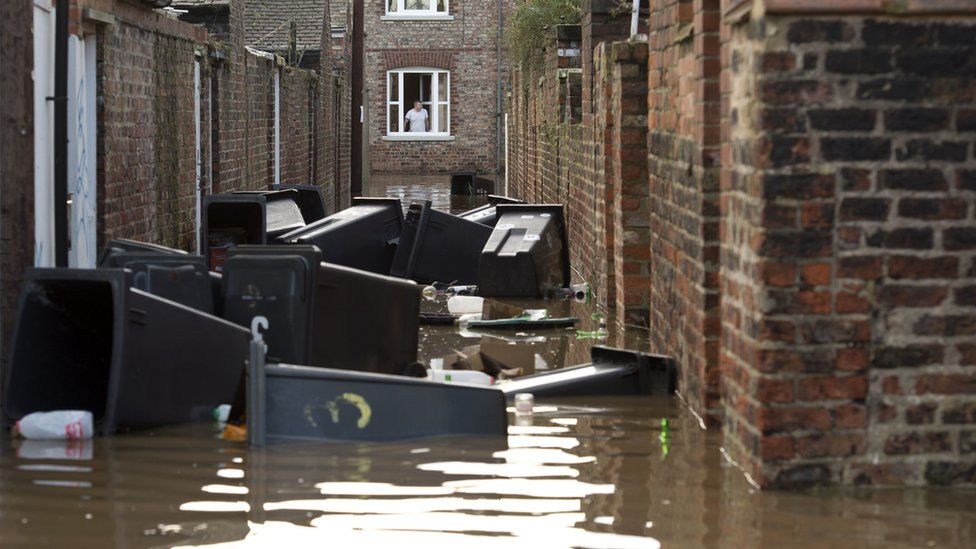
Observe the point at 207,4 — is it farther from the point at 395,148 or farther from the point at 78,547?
the point at 395,148

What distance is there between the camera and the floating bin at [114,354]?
6469 mm

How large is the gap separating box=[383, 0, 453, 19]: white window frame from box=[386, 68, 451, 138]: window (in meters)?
1.49

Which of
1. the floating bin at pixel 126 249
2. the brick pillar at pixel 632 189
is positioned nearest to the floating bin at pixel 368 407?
the floating bin at pixel 126 249

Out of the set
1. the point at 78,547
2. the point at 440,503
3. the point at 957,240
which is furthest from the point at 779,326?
the point at 78,547

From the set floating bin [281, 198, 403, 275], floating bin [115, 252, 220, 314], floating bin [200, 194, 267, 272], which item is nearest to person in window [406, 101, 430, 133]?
floating bin [281, 198, 403, 275]

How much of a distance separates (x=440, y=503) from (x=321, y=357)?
84.7 inches

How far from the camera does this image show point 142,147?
1222 cm

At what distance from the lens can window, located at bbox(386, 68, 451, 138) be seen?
41.9m

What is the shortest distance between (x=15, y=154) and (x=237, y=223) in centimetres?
564

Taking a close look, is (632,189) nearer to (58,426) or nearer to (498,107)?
(58,426)

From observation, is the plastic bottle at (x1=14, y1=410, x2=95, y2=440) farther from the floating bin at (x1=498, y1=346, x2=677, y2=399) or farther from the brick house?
the brick house

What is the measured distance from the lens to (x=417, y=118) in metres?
41.4

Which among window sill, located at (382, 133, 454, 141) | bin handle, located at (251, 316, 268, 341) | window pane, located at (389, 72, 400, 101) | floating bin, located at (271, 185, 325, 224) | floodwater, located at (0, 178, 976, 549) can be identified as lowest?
floodwater, located at (0, 178, 976, 549)

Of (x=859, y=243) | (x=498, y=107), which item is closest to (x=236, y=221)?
(x=859, y=243)
